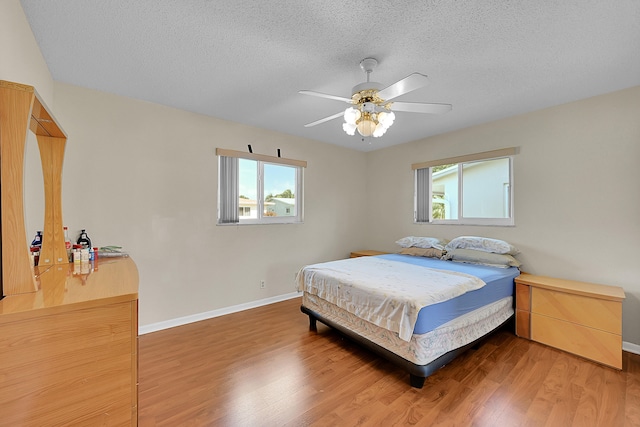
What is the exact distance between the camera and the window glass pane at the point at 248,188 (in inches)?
147

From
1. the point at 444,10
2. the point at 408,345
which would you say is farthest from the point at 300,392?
the point at 444,10

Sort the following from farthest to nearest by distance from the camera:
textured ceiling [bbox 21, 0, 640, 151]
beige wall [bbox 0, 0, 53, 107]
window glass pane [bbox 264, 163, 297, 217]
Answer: window glass pane [bbox 264, 163, 297, 217] < textured ceiling [bbox 21, 0, 640, 151] < beige wall [bbox 0, 0, 53, 107]

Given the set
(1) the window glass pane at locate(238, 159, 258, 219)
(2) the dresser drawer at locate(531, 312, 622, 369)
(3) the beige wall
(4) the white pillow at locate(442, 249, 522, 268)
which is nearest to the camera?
(3) the beige wall

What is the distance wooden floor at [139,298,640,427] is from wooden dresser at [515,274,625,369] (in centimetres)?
11

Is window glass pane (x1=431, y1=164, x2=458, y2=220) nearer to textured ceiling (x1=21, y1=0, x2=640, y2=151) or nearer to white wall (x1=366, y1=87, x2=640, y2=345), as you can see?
white wall (x1=366, y1=87, x2=640, y2=345)

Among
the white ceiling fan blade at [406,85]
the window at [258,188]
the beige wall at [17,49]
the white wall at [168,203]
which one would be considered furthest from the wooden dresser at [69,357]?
the window at [258,188]

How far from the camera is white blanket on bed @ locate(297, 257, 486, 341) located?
6.64 feet

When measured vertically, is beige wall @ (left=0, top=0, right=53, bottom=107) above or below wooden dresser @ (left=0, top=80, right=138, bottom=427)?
above

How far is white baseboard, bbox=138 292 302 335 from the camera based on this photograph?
2.95 meters

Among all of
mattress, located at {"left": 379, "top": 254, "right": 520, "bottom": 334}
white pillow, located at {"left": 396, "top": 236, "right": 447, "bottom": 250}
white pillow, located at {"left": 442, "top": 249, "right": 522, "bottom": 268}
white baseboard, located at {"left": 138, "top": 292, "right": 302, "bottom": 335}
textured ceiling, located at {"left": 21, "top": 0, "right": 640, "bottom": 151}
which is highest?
textured ceiling, located at {"left": 21, "top": 0, "right": 640, "bottom": 151}

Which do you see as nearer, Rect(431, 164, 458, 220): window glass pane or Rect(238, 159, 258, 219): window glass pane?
Rect(238, 159, 258, 219): window glass pane

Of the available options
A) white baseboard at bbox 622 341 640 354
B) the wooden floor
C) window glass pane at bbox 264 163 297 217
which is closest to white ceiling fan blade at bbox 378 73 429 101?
the wooden floor

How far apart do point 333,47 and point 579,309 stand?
315 cm

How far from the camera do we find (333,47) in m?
1.92
